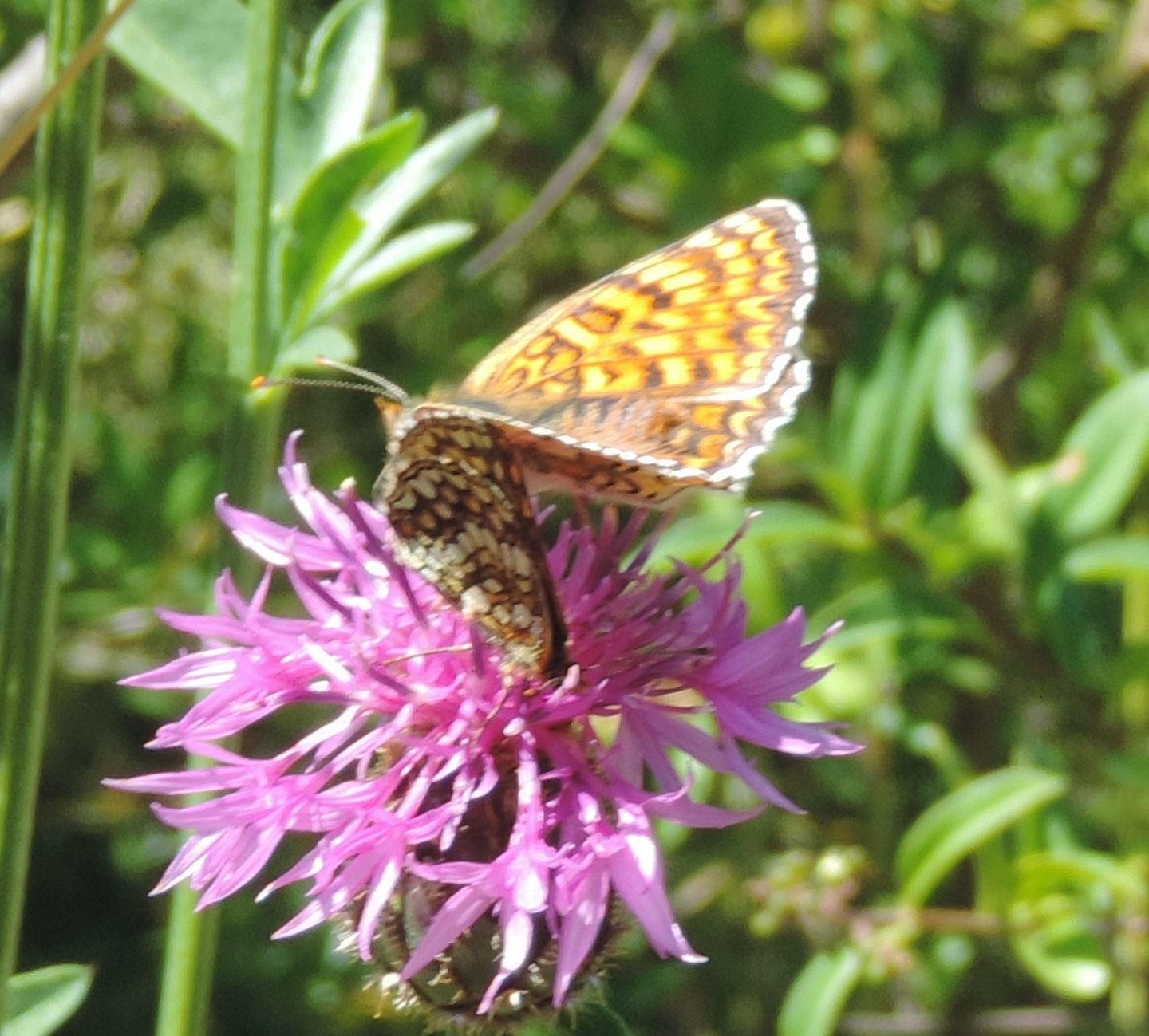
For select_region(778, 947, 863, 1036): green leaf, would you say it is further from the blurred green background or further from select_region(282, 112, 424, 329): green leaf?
select_region(282, 112, 424, 329): green leaf

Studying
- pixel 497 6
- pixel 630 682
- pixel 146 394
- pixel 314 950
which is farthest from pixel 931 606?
pixel 146 394

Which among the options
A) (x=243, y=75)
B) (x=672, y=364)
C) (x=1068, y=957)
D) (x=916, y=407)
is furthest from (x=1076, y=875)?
(x=243, y=75)

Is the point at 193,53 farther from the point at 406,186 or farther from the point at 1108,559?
the point at 1108,559

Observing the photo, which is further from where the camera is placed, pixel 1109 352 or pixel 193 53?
pixel 1109 352

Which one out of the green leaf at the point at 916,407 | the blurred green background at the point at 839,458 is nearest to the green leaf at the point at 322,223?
the blurred green background at the point at 839,458

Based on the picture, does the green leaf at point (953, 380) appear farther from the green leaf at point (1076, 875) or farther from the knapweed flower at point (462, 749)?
the knapweed flower at point (462, 749)

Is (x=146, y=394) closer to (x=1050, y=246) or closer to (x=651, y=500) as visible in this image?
(x=1050, y=246)

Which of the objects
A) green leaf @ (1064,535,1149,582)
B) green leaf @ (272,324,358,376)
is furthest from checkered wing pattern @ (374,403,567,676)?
green leaf @ (1064,535,1149,582)
